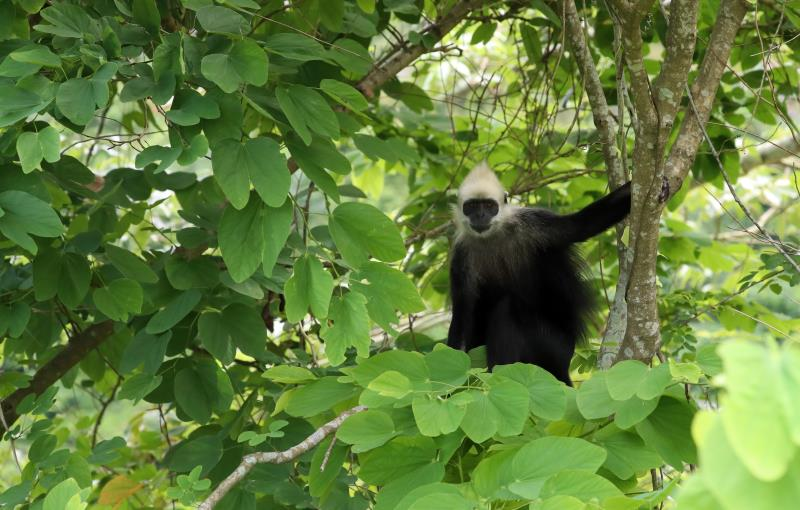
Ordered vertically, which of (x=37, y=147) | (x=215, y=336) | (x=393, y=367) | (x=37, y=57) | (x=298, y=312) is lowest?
(x=215, y=336)

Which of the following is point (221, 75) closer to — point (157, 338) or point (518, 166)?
point (157, 338)

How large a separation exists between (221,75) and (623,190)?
1934 mm

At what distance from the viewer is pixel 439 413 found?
A: 2102 mm

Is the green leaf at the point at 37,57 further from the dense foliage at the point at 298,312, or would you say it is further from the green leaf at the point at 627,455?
the green leaf at the point at 627,455

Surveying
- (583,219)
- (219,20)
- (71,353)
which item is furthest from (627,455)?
(71,353)

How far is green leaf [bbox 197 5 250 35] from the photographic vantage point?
2.59 metres

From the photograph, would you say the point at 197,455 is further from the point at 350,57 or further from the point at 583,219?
the point at 583,219

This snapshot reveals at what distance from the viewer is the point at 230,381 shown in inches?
145

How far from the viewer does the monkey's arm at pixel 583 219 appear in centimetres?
382

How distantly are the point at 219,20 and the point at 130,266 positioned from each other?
118 centimetres

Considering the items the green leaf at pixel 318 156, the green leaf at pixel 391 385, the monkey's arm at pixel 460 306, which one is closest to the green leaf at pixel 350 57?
the green leaf at pixel 318 156

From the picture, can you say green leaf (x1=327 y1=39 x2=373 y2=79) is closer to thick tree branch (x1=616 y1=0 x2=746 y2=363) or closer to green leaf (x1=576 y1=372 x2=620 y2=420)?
thick tree branch (x1=616 y1=0 x2=746 y2=363)

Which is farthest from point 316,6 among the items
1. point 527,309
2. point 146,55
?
point 527,309

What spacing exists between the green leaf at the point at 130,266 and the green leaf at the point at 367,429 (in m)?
1.41
